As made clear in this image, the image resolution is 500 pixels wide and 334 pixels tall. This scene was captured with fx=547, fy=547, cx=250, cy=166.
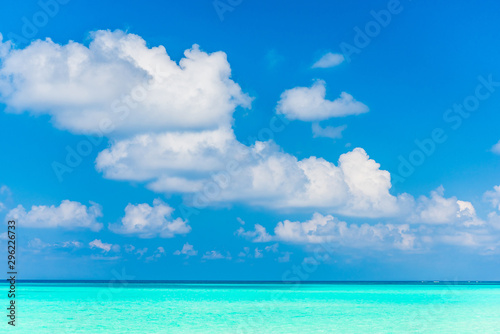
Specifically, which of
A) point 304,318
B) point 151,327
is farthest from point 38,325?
point 304,318

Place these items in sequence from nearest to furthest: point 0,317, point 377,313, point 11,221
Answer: point 11,221
point 0,317
point 377,313

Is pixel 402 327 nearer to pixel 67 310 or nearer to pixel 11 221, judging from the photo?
pixel 11 221

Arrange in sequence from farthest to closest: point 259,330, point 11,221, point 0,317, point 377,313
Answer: point 377,313, point 0,317, point 259,330, point 11,221

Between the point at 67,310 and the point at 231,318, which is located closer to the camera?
the point at 231,318

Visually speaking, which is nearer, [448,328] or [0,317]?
[448,328]

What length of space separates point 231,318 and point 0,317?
13.7m

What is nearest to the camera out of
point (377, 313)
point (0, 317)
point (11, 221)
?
point (11, 221)

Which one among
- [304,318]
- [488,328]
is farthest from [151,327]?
[488,328]

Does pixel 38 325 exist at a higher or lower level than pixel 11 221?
lower

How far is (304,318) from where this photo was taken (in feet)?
108

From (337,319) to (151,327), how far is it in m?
11.3

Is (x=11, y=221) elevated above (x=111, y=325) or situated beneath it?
elevated above

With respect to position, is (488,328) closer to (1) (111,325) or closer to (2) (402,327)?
(2) (402,327)

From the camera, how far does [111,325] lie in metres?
28.9
